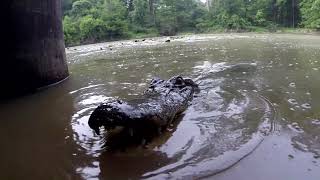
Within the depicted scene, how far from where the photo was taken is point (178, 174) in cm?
425

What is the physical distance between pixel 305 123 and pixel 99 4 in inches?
2044

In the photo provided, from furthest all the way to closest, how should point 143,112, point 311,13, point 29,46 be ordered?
point 311,13 → point 29,46 → point 143,112

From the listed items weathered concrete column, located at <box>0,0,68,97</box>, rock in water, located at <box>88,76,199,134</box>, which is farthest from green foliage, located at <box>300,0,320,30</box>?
rock in water, located at <box>88,76,199,134</box>

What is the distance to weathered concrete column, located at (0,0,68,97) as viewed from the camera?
8.81m

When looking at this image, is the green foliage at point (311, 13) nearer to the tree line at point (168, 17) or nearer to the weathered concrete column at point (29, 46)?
the tree line at point (168, 17)

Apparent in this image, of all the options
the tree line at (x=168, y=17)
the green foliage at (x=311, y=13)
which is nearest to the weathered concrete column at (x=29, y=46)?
the tree line at (x=168, y=17)

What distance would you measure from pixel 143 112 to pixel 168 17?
1959 inches

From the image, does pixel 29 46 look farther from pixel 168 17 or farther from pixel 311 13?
pixel 168 17

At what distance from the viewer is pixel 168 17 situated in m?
53.7

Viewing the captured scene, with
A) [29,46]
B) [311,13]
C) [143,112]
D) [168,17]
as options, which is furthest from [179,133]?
[168,17]

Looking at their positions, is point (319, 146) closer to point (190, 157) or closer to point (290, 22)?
point (190, 157)

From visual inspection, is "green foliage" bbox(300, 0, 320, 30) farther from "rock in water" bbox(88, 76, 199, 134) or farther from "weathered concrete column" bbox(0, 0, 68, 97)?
"rock in water" bbox(88, 76, 199, 134)

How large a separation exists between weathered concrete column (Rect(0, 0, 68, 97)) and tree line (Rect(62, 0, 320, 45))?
29812mm

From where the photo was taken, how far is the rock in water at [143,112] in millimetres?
4875
